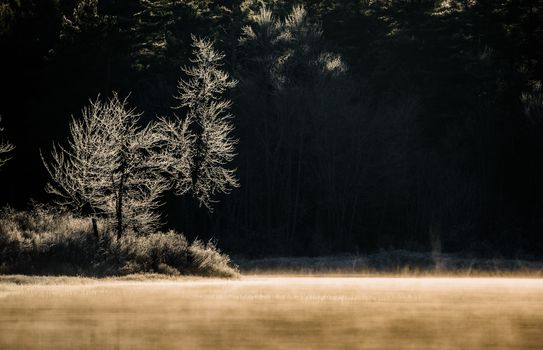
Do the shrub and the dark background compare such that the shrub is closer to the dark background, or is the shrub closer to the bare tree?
the bare tree

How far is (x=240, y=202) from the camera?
2324 inches

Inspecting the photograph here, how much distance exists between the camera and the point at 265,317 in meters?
17.2

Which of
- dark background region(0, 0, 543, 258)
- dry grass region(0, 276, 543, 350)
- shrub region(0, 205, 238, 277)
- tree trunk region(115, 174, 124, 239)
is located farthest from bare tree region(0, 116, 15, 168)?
dry grass region(0, 276, 543, 350)

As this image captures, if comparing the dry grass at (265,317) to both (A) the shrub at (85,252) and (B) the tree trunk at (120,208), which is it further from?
(B) the tree trunk at (120,208)

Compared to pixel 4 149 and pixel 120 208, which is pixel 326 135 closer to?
pixel 4 149

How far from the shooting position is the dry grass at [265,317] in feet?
44.2

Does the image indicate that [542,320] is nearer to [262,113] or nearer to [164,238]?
[164,238]

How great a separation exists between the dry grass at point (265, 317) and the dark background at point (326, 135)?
2935 centimetres

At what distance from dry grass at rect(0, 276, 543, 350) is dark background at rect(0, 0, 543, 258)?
1156 inches

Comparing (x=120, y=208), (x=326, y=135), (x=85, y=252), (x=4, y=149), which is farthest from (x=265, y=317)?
(x=326, y=135)

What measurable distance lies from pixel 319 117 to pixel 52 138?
48.1ft

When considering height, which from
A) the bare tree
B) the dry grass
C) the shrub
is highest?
the bare tree

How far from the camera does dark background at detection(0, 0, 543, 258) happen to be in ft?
184

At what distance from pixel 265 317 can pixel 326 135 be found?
41.7 meters
